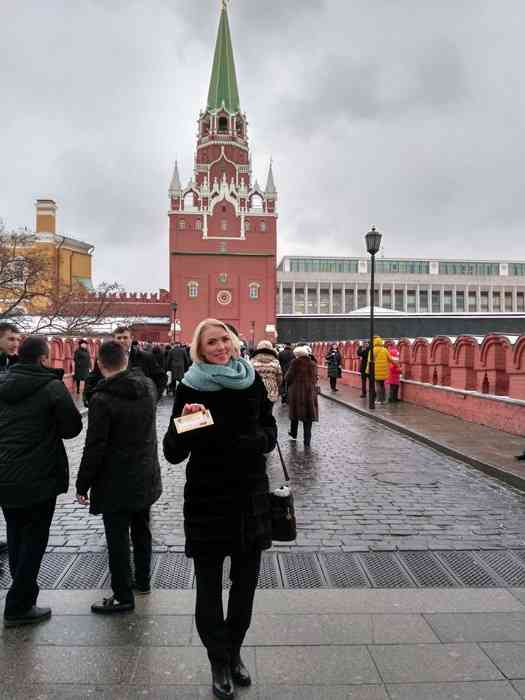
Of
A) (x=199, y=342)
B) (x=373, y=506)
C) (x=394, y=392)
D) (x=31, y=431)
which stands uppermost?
(x=199, y=342)

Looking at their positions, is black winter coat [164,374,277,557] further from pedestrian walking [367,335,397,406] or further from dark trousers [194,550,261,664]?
pedestrian walking [367,335,397,406]

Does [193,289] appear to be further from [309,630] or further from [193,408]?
[193,408]

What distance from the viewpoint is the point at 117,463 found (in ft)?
11.9

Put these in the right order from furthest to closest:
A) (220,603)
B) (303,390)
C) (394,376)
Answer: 1. (394,376)
2. (303,390)
3. (220,603)

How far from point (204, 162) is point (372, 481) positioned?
65.0 m

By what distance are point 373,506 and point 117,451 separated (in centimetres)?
351

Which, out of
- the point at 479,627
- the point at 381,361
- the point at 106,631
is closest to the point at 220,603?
the point at 106,631

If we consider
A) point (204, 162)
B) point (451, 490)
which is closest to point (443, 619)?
point (451, 490)

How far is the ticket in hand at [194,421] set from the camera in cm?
255

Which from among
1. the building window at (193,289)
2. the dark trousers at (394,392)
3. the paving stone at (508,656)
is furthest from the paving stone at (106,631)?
the building window at (193,289)

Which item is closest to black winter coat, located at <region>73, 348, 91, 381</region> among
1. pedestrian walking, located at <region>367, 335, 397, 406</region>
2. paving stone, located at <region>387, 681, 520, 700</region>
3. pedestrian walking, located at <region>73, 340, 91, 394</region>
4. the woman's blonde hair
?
pedestrian walking, located at <region>73, 340, 91, 394</region>

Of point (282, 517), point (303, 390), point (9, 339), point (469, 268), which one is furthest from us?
point (469, 268)

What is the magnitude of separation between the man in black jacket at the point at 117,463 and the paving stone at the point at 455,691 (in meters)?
1.76

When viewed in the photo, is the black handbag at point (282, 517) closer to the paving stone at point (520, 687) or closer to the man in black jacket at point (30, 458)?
the paving stone at point (520, 687)
